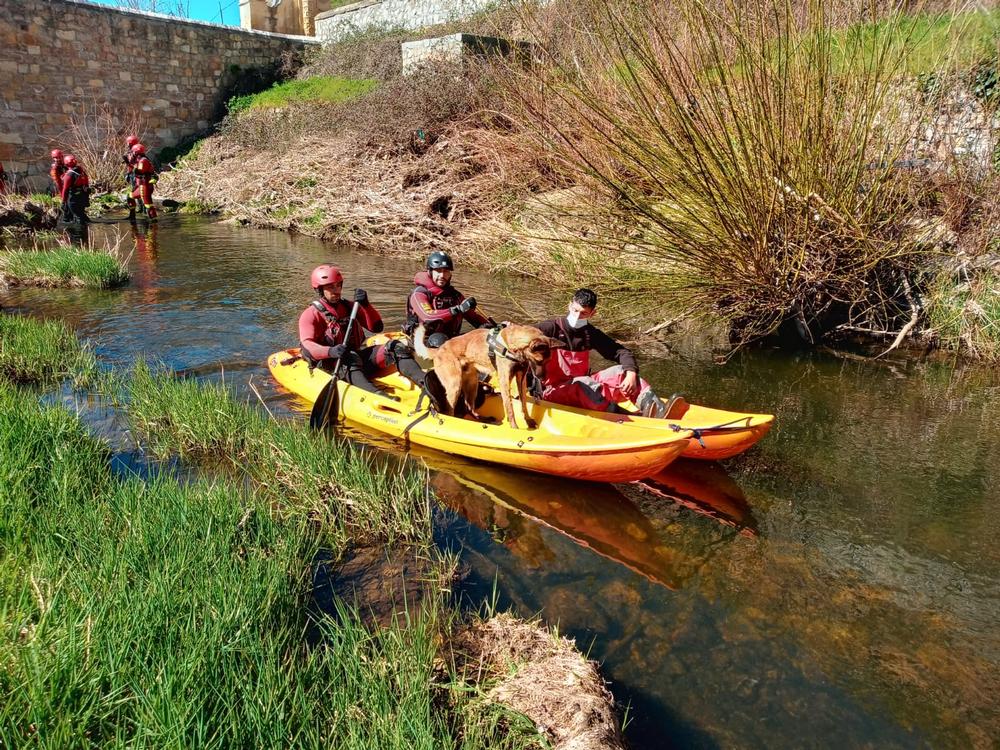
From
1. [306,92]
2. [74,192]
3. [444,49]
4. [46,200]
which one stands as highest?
[444,49]

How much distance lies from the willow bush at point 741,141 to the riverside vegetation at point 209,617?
392 centimetres

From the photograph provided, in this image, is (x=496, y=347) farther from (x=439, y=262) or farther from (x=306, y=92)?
(x=306, y=92)

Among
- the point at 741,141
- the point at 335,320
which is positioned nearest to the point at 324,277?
the point at 335,320

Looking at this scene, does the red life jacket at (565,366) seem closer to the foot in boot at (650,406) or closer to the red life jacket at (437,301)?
the foot in boot at (650,406)

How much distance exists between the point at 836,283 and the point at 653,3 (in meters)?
4.14

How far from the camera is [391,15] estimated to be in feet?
83.6

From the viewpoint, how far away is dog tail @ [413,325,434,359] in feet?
21.7

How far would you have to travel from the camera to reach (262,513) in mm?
3957

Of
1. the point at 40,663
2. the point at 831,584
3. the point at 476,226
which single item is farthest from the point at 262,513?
the point at 476,226

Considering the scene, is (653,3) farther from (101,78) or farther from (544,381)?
(101,78)

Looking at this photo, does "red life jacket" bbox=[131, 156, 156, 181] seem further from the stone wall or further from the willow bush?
the willow bush

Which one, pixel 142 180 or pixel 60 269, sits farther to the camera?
pixel 142 180

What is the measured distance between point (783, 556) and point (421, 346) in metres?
3.68

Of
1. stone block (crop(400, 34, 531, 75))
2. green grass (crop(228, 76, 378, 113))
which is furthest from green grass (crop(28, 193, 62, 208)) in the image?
stone block (crop(400, 34, 531, 75))
